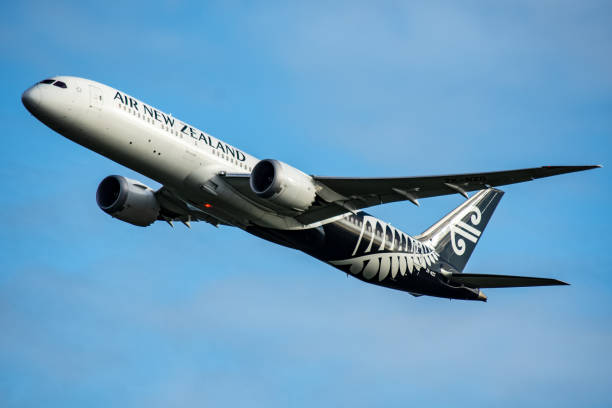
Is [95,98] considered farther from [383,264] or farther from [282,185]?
[383,264]

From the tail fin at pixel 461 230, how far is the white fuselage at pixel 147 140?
1332cm

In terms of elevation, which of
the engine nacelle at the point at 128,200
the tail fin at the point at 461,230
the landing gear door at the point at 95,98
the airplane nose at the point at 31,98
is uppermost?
the tail fin at the point at 461,230

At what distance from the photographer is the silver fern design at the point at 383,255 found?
1526 inches

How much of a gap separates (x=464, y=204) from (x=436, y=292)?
25.5 ft

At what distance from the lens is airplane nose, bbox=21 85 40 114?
31.6 m

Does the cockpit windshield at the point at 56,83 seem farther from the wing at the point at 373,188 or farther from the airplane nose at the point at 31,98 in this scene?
the wing at the point at 373,188

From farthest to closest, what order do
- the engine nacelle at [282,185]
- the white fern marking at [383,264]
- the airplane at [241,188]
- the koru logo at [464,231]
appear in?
the koru logo at [464,231] < the white fern marking at [383,264] < the engine nacelle at [282,185] < the airplane at [241,188]

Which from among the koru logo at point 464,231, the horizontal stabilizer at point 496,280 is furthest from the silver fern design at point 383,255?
the koru logo at point 464,231

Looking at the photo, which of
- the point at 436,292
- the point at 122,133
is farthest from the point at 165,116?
the point at 436,292

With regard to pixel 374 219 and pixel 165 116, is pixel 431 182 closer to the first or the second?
pixel 374 219

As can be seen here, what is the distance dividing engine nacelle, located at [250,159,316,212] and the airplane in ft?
0.14

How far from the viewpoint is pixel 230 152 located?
3509 cm

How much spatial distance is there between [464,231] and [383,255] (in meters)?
9.73

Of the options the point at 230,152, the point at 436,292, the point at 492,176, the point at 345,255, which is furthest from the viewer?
the point at 436,292
